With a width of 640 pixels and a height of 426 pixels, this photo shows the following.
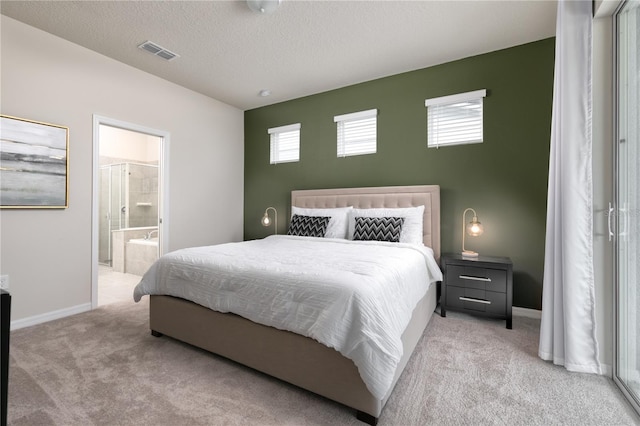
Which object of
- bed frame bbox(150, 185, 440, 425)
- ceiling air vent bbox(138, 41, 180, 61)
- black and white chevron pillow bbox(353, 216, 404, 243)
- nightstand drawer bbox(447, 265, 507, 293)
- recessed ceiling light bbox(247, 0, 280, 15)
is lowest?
bed frame bbox(150, 185, 440, 425)

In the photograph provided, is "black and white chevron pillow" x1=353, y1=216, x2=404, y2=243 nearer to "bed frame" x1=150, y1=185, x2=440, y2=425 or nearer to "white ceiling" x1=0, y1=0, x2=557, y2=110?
"bed frame" x1=150, y1=185, x2=440, y2=425

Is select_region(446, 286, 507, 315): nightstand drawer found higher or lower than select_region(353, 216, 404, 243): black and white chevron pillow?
lower

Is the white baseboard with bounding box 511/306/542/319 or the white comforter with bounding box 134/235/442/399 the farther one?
the white baseboard with bounding box 511/306/542/319

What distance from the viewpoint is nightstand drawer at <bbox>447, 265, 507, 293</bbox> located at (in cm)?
269

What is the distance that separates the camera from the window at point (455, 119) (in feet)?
A: 10.7

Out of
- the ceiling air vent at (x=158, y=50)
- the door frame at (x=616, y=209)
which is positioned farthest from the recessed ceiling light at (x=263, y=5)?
the door frame at (x=616, y=209)

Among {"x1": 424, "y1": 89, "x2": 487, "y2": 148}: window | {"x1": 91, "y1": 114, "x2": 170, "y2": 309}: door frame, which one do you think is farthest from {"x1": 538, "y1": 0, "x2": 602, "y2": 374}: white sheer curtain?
{"x1": 91, "y1": 114, "x2": 170, "y2": 309}: door frame

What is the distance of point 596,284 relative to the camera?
6.38 ft

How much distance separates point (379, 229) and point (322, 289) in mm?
1686

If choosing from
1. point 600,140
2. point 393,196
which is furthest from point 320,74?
point 600,140

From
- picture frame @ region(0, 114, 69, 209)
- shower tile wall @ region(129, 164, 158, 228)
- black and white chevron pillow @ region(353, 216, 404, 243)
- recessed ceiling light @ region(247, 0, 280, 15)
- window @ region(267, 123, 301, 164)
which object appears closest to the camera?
recessed ceiling light @ region(247, 0, 280, 15)

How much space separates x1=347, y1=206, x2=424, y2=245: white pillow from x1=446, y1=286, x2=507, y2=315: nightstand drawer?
60 cm

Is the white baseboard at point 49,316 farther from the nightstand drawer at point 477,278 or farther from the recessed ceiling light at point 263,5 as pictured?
the nightstand drawer at point 477,278

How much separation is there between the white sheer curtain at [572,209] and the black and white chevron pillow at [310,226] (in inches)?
85.5
